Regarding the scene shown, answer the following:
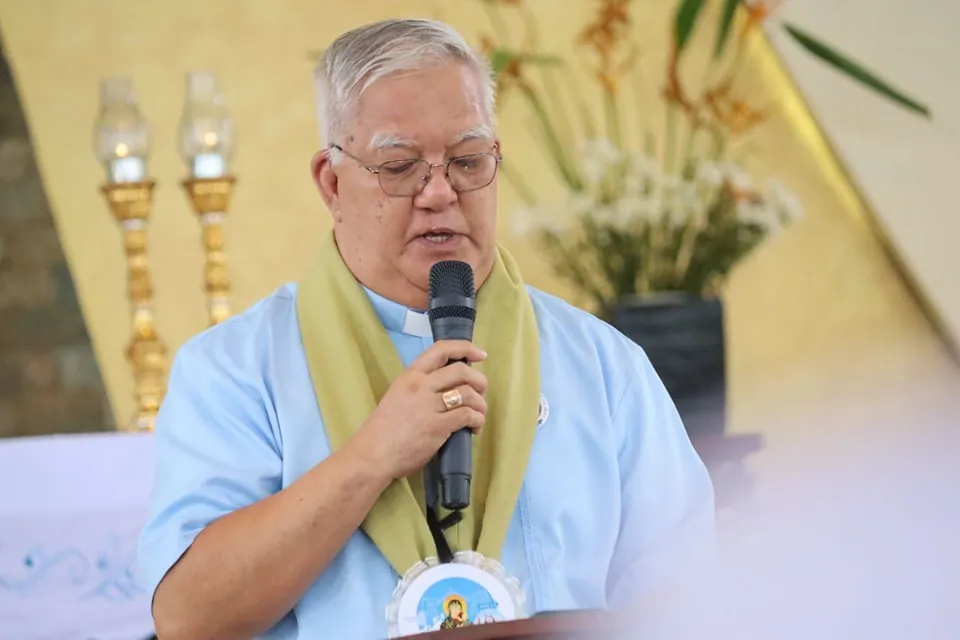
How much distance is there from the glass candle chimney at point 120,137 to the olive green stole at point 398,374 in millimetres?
1122

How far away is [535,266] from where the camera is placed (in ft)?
14.3

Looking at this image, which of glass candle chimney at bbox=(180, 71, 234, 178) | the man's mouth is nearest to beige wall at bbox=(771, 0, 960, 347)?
glass candle chimney at bbox=(180, 71, 234, 178)

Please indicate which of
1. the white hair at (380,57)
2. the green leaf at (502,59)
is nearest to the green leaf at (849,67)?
the green leaf at (502,59)

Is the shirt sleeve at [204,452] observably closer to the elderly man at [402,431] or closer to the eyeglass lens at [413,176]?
the elderly man at [402,431]

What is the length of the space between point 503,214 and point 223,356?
2600mm

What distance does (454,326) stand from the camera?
64.1 inches

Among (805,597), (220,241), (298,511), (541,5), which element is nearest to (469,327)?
(298,511)

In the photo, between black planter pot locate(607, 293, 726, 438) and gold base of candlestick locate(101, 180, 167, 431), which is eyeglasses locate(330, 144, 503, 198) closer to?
gold base of candlestick locate(101, 180, 167, 431)

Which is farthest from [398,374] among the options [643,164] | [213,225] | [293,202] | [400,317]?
[293,202]

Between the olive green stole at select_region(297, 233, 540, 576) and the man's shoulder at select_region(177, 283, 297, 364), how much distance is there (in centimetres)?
3

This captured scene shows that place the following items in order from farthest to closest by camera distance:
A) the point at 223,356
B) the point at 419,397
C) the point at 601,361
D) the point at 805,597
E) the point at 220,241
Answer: the point at 220,241, the point at 601,361, the point at 223,356, the point at 419,397, the point at 805,597

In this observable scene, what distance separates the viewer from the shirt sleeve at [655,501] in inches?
72.1

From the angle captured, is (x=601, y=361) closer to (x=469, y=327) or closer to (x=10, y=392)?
(x=469, y=327)

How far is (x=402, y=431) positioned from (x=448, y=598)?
0.24m
